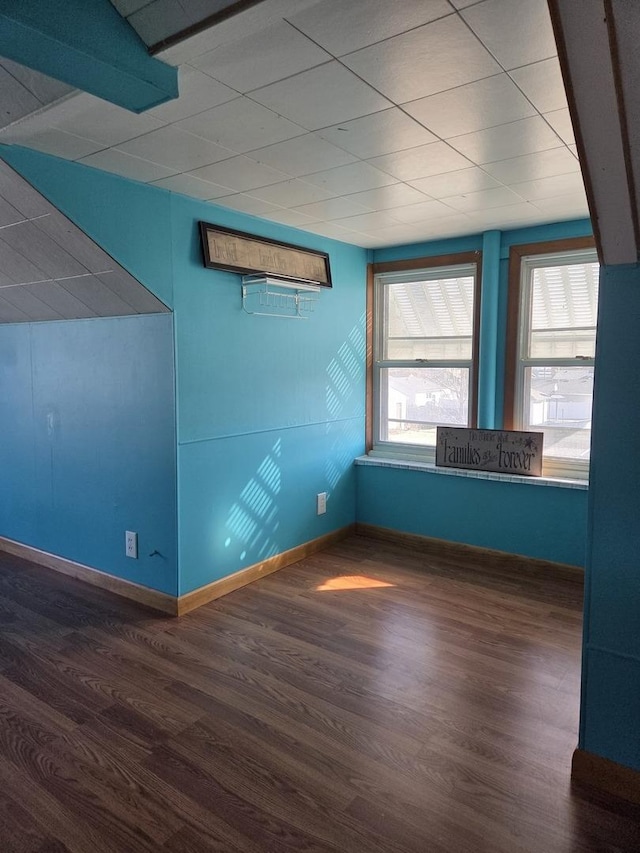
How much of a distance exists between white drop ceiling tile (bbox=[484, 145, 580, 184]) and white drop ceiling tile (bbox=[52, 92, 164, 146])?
1468 mm

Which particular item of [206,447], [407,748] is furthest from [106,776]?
[206,447]

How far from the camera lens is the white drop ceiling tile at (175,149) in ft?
7.02

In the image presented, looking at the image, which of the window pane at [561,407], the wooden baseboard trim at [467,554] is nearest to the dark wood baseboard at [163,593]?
the wooden baseboard trim at [467,554]

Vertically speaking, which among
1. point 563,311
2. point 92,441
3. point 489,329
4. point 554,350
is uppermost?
point 563,311

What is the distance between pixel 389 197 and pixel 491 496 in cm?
207

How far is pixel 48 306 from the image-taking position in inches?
131

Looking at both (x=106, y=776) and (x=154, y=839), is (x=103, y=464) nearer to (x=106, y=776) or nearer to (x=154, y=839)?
(x=106, y=776)

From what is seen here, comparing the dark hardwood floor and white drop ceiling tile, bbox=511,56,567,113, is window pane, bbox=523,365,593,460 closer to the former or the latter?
the dark hardwood floor

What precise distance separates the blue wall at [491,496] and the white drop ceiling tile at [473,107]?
1.79 meters

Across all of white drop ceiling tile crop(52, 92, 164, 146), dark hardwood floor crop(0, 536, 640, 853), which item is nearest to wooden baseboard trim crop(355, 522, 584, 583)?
dark hardwood floor crop(0, 536, 640, 853)

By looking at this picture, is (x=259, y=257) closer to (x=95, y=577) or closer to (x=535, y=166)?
(x=535, y=166)

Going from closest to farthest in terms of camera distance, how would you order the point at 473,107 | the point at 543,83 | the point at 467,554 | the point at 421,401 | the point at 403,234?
the point at 543,83
the point at 473,107
the point at 403,234
the point at 467,554
the point at 421,401

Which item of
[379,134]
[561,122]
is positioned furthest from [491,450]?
[379,134]

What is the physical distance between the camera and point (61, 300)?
319cm
